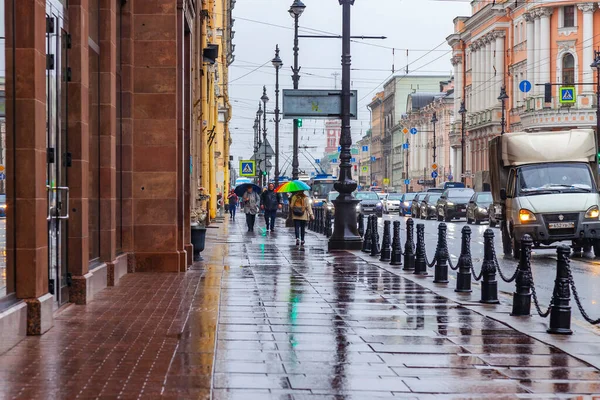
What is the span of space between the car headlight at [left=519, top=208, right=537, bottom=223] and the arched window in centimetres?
5504

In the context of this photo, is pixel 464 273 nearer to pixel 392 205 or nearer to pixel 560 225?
pixel 560 225

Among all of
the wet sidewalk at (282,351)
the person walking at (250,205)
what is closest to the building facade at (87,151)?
the wet sidewalk at (282,351)

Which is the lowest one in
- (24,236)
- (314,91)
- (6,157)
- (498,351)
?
(498,351)

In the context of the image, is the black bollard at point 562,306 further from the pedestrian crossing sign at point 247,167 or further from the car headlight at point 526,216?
the pedestrian crossing sign at point 247,167

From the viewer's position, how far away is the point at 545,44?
77.9 m

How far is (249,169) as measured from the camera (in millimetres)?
61688

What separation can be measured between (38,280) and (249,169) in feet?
170

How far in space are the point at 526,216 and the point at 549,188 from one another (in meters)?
1.11

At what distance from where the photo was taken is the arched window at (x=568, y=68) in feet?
250

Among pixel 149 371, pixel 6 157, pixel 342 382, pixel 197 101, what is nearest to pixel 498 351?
pixel 342 382

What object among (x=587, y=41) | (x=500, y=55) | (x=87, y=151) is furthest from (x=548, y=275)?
(x=500, y=55)

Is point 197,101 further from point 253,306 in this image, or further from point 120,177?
point 253,306

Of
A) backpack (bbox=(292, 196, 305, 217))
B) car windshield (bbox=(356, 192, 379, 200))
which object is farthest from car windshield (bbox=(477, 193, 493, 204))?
backpack (bbox=(292, 196, 305, 217))

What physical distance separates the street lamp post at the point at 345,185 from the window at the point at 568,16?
183ft
